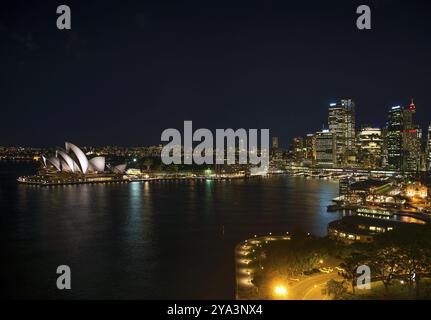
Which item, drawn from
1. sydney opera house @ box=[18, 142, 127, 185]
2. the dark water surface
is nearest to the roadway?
the dark water surface

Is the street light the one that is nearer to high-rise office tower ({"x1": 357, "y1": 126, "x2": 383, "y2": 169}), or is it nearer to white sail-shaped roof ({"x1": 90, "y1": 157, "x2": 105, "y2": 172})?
white sail-shaped roof ({"x1": 90, "y1": 157, "x2": 105, "y2": 172})

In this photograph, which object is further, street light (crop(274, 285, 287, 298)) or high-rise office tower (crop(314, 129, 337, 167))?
high-rise office tower (crop(314, 129, 337, 167))

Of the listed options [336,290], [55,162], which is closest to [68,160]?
[55,162]

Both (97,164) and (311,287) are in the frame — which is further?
(97,164)

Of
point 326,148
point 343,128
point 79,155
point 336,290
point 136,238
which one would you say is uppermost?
point 343,128

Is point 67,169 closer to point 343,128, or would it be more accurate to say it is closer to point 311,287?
point 311,287

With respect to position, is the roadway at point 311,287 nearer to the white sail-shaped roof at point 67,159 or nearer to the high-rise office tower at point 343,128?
the white sail-shaped roof at point 67,159
